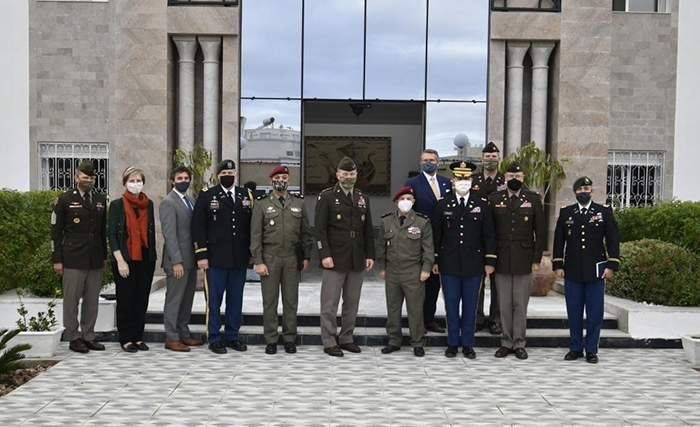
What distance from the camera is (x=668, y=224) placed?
11789 mm

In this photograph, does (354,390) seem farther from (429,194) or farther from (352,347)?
(429,194)

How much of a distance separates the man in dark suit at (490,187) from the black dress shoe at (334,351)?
1720mm

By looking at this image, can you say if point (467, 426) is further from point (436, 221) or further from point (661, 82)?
point (661, 82)

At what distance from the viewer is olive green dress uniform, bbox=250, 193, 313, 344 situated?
9.02m

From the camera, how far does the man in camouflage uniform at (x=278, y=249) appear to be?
9.02 meters

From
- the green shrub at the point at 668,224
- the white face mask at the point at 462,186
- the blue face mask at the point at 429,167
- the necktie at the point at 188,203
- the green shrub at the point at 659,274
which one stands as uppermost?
the blue face mask at the point at 429,167

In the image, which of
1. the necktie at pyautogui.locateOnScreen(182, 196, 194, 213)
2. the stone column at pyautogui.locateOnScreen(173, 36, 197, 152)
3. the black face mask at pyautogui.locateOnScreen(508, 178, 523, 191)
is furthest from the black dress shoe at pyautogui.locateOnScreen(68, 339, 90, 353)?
the stone column at pyautogui.locateOnScreen(173, 36, 197, 152)

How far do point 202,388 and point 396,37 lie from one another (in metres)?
8.30

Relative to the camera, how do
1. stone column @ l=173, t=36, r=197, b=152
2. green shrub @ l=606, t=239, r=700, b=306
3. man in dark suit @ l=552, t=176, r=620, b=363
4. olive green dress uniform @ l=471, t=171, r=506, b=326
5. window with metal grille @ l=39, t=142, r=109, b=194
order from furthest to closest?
window with metal grille @ l=39, t=142, r=109, b=194
stone column @ l=173, t=36, r=197, b=152
green shrub @ l=606, t=239, r=700, b=306
olive green dress uniform @ l=471, t=171, r=506, b=326
man in dark suit @ l=552, t=176, r=620, b=363

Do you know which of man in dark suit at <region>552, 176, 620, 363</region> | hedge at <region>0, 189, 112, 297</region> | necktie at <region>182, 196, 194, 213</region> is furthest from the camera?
hedge at <region>0, 189, 112, 297</region>

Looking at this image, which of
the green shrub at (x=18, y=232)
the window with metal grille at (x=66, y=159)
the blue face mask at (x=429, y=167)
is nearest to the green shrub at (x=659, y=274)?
the blue face mask at (x=429, y=167)

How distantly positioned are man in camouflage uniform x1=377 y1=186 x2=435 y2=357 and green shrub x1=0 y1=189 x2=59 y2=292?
4470mm

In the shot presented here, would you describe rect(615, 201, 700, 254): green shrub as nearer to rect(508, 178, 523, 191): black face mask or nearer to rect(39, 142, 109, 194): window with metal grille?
rect(508, 178, 523, 191): black face mask

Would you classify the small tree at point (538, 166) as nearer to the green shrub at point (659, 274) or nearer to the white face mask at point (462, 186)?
the green shrub at point (659, 274)
